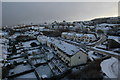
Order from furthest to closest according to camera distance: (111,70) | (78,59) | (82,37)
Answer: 1. (82,37)
2. (78,59)
3. (111,70)

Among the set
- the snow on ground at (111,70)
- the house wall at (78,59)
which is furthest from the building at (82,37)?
the snow on ground at (111,70)

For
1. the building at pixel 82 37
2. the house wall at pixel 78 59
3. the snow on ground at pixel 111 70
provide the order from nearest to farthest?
the snow on ground at pixel 111 70
the house wall at pixel 78 59
the building at pixel 82 37

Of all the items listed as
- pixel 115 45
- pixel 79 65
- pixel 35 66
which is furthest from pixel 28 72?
pixel 115 45

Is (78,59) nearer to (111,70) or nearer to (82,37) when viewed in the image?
(111,70)

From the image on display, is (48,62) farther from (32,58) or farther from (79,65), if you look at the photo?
(79,65)

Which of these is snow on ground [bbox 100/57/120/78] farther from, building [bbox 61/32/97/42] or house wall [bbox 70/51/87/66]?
building [bbox 61/32/97/42]

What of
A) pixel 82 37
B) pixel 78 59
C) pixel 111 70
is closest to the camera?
pixel 111 70

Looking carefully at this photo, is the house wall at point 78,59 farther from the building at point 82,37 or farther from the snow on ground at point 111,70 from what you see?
the building at point 82,37

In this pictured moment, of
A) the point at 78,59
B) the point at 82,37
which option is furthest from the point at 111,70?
the point at 82,37
